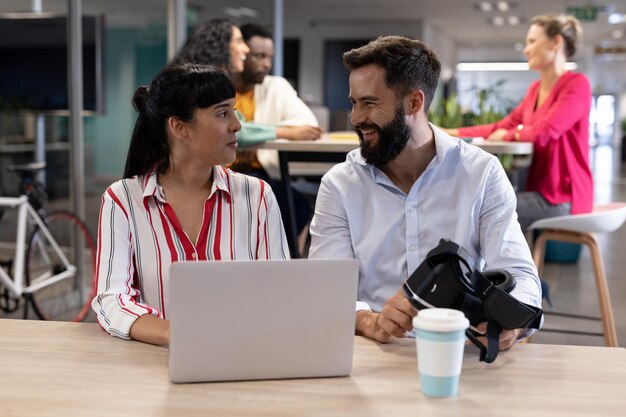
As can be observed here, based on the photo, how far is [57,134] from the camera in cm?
451

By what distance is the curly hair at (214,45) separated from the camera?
3.47 m

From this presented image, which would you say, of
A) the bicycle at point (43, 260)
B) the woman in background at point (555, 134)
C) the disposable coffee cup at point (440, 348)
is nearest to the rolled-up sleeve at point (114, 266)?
the disposable coffee cup at point (440, 348)

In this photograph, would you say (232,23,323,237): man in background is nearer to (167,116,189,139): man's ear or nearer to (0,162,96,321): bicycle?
(0,162,96,321): bicycle

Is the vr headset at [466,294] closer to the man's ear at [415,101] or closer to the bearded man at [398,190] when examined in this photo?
the bearded man at [398,190]

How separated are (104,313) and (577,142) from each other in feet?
8.39

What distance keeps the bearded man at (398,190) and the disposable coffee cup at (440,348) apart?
2.36 feet

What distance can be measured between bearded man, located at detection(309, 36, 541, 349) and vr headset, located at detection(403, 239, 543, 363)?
0.53 m

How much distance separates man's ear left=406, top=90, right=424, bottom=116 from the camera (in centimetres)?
192

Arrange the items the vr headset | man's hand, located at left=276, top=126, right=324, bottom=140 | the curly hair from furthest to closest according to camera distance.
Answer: the curly hair < man's hand, located at left=276, top=126, right=324, bottom=140 < the vr headset

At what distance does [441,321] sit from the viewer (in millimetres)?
1087

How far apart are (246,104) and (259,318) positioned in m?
2.64

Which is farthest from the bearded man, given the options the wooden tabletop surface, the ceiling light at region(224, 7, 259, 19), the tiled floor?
the ceiling light at region(224, 7, 259, 19)

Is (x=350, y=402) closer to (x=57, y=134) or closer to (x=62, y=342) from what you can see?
(x=62, y=342)

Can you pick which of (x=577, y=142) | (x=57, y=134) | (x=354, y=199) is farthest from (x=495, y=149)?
(x=57, y=134)
